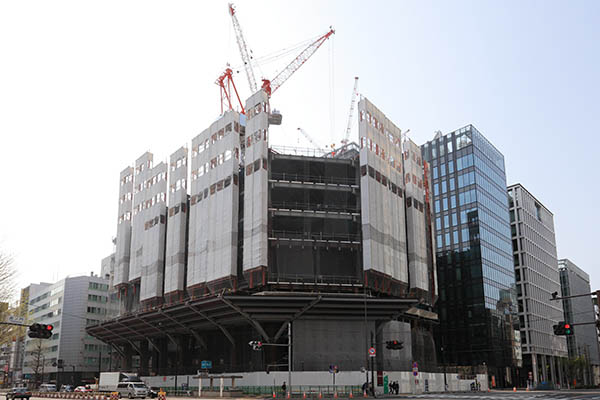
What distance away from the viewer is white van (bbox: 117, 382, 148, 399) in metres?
59.0

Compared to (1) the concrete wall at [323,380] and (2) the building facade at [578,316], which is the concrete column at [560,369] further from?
(1) the concrete wall at [323,380]

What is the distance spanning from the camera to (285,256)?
74812 mm

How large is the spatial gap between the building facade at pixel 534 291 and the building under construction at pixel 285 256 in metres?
46.1

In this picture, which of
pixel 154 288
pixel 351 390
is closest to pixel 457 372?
pixel 351 390

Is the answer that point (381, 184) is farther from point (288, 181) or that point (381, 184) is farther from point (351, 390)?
point (351, 390)

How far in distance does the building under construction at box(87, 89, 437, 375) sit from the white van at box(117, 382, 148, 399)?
43.4 feet

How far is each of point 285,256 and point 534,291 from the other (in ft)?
Answer: 269

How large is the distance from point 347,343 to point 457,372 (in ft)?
93.5

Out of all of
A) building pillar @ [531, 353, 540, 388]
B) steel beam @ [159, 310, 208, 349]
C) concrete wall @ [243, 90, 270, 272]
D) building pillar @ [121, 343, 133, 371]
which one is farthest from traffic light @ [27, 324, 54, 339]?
building pillar @ [531, 353, 540, 388]

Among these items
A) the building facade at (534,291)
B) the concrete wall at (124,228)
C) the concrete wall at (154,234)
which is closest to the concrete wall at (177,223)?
the concrete wall at (154,234)

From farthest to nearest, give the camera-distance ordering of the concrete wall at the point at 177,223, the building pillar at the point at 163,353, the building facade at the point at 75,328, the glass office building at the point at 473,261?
the building facade at the point at 75,328, the glass office building at the point at 473,261, the building pillar at the point at 163,353, the concrete wall at the point at 177,223

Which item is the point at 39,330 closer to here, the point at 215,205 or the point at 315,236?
the point at 315,236

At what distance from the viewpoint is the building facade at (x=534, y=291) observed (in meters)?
127

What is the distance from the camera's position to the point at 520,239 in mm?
133375
